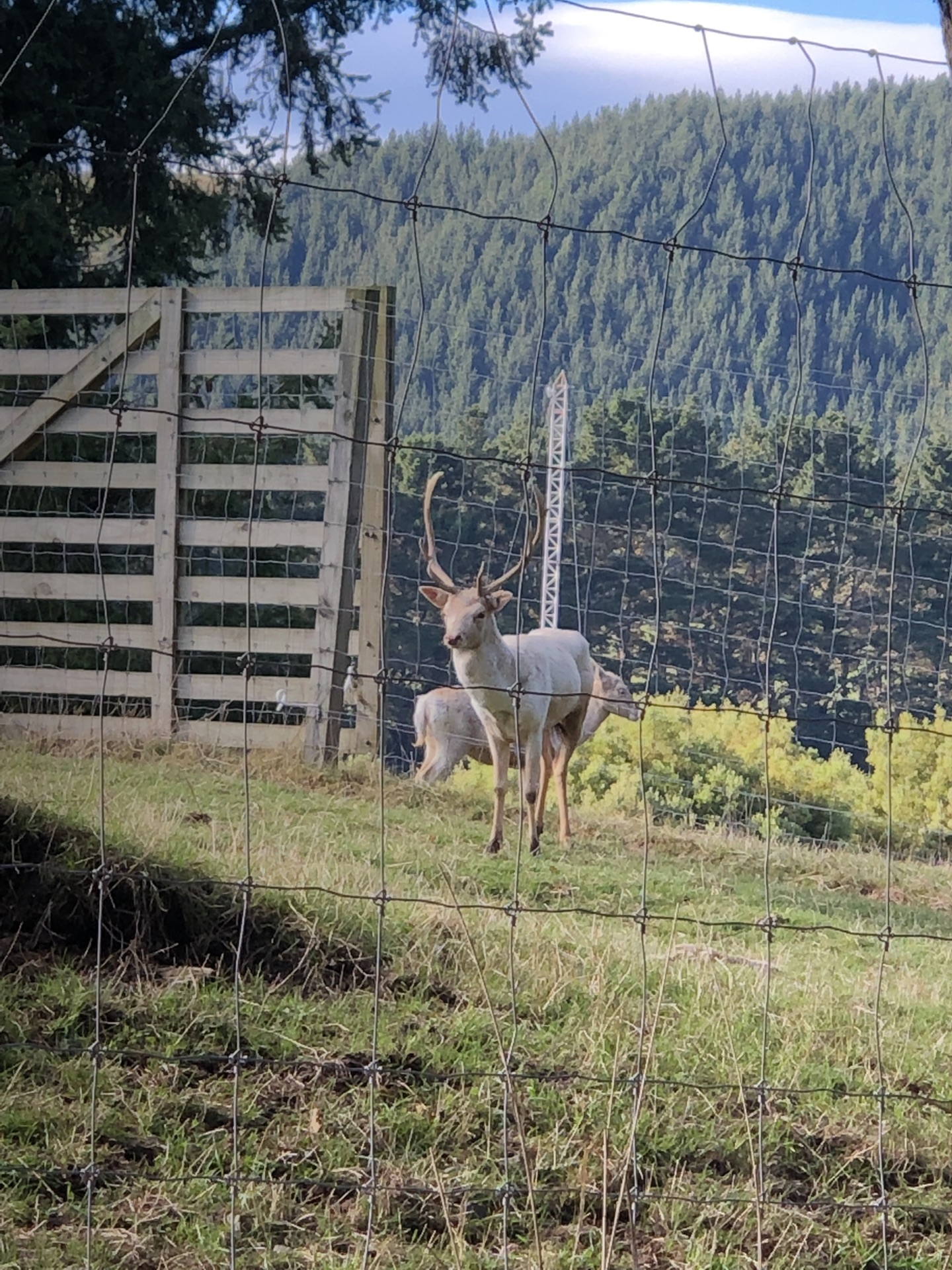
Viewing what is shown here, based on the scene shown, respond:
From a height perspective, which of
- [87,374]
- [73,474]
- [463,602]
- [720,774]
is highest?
[87,374]

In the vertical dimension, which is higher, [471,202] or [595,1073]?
[471,202]

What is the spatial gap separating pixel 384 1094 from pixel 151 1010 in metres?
0.55

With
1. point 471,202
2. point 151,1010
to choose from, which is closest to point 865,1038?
point 151,1010

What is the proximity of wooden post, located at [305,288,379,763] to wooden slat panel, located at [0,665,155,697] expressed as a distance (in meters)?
1.05

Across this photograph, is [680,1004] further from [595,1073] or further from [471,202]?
[471,202]

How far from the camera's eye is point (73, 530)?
8.43 metres

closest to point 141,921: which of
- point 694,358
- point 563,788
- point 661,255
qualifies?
point 563,788

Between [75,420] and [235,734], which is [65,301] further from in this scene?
[235,734]

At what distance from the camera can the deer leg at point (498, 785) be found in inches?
234

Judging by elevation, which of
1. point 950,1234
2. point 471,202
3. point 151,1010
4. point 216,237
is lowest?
point 950,1234

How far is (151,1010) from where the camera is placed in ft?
10.5

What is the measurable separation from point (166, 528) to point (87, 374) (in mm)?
955

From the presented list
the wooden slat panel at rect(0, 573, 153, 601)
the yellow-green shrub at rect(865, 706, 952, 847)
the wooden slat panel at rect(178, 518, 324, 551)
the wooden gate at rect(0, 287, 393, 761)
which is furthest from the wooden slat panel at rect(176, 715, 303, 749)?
the yellow-green shrub at rect(865, 706, 952, 847)

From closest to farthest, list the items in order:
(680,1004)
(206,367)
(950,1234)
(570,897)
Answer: (950,1234), (680,1004), (570,897), (206,367)
